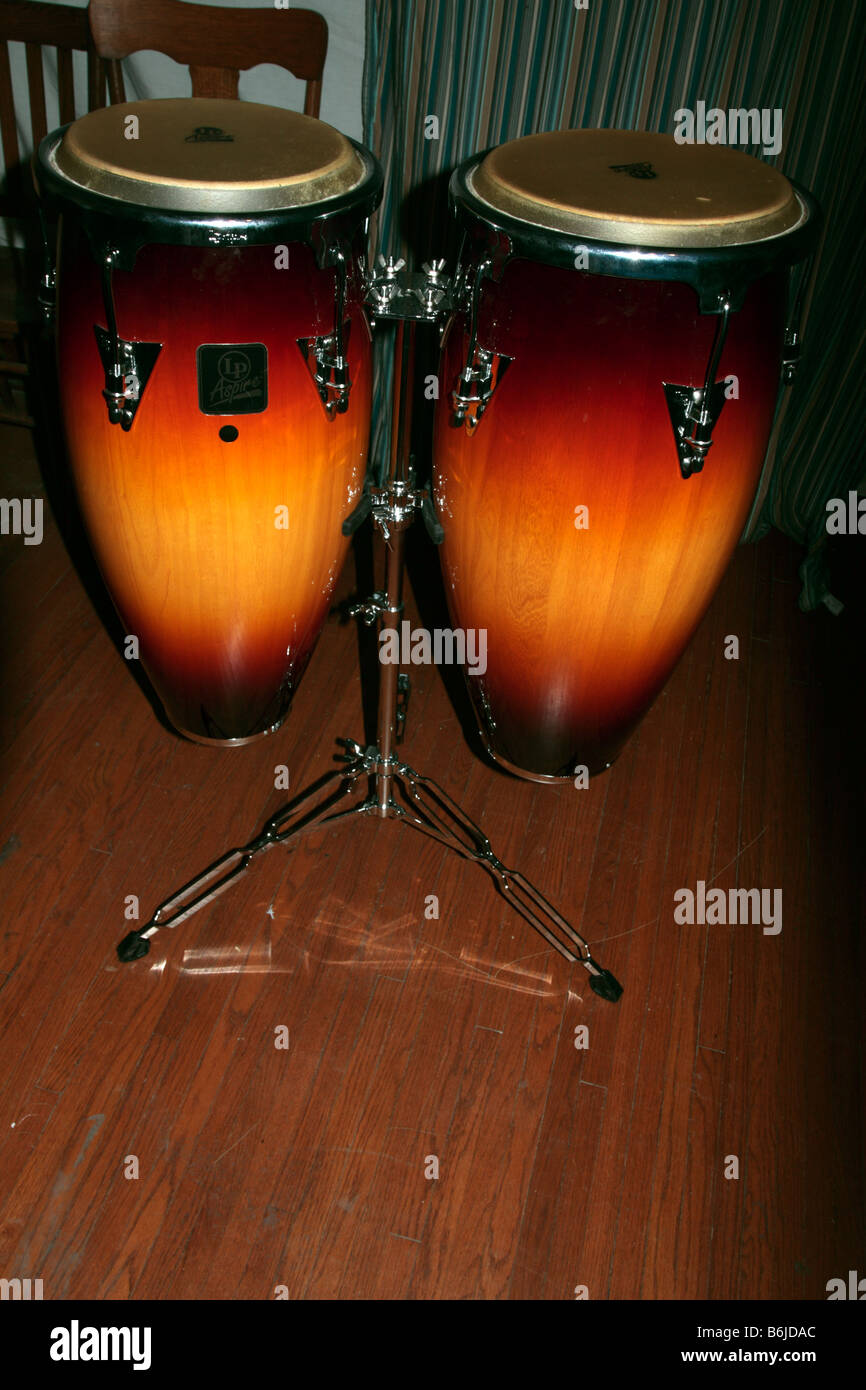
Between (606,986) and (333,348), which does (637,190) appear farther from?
(606,986)

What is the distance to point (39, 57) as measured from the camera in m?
2.05

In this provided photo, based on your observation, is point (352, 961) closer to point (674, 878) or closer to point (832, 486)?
point (674, 878)

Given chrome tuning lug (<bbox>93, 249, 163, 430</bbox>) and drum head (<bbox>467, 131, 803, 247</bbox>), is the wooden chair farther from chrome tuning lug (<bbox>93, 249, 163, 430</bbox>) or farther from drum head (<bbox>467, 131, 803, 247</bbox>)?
drum head (<bbox>467, 131, 803, 247</bbox>)

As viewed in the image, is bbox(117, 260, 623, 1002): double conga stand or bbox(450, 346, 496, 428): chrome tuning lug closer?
bbox(450, 346, 496, 428): chrome tuning lug

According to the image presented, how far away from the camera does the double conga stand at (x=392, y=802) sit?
1.32 metres

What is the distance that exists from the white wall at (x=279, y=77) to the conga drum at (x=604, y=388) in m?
1.12

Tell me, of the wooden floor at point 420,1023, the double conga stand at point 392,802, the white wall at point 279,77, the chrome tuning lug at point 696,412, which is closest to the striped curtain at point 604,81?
the white wall at point 279,77

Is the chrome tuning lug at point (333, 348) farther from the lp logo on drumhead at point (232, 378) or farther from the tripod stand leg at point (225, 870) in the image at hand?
the tripod stand leg at point (225, 870)

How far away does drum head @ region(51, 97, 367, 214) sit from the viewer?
106cm

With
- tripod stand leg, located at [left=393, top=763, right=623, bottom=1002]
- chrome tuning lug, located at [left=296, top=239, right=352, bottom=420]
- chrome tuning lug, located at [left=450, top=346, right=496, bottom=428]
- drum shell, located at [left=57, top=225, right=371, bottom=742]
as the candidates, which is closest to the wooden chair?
drum shell, located at [left=57, top=225, right=371, bottom=742]

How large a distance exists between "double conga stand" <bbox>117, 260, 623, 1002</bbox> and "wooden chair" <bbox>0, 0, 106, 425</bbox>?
1.02 meters

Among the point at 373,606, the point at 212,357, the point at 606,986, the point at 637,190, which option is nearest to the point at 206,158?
the point at 212,357

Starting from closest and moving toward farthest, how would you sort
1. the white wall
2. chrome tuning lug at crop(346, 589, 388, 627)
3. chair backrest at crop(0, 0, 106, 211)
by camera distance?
1. chrome tuning lug at crop(346, 589, 388, 627)
2. chair backrest at crop(0, 0, 106, 211)
3. the white wall

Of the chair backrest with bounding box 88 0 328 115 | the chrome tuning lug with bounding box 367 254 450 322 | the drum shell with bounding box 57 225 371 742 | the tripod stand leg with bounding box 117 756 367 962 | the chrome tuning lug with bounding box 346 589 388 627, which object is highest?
the chair backrest with bounding box 88 0 328 115
